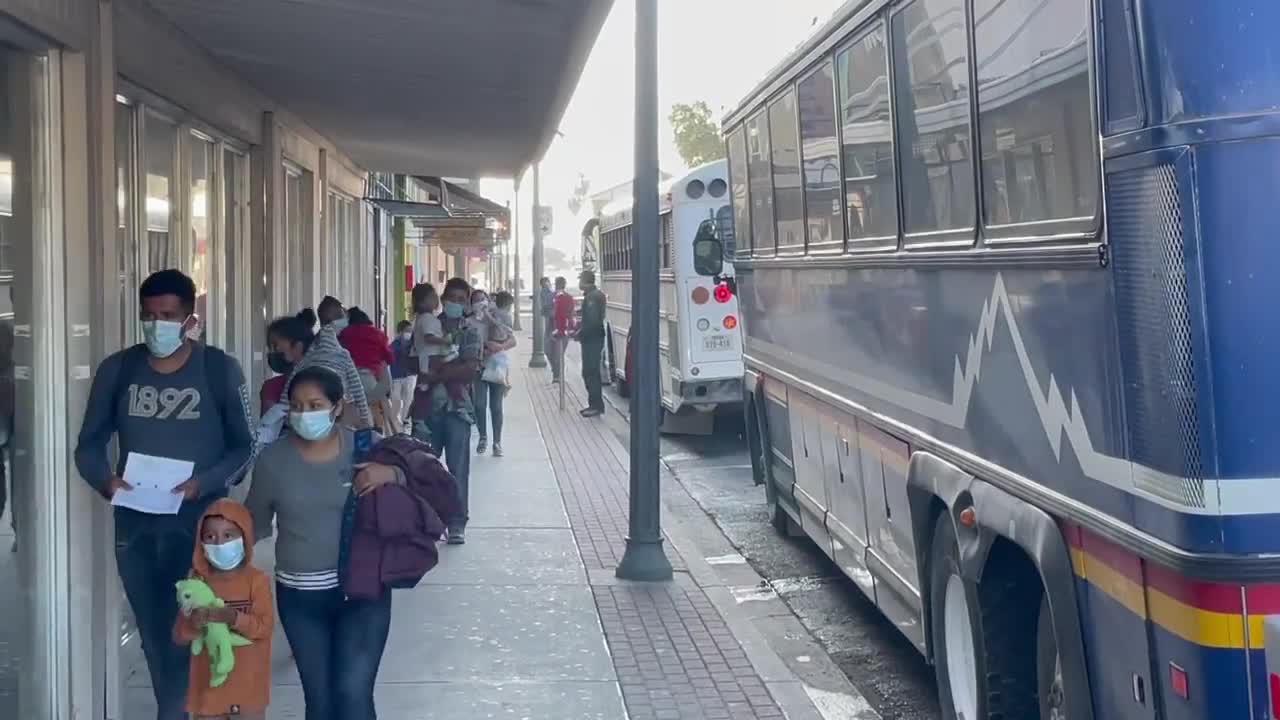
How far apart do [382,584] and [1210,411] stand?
2.72 metres

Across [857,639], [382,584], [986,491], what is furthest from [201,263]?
[986,491]

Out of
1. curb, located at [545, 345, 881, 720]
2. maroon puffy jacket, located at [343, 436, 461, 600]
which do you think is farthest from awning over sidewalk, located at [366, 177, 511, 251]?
maroon puffy jacket, located at [343, 436, 461, 600]

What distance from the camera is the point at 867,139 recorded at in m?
7.46

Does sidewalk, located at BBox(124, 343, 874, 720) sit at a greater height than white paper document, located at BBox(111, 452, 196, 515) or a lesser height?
lesser

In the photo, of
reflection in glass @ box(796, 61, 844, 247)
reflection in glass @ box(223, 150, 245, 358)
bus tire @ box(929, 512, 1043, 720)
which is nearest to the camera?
bus tire @ box(929, 512, 1043, 720)

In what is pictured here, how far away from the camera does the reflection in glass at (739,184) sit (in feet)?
39.1

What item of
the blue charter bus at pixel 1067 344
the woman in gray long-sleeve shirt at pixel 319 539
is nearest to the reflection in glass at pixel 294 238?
the blue charter bus at pixel 1067 344

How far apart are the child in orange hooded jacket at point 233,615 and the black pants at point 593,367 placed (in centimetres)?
1532

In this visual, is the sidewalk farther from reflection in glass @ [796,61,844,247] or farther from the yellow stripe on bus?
the yellow stripe on bus

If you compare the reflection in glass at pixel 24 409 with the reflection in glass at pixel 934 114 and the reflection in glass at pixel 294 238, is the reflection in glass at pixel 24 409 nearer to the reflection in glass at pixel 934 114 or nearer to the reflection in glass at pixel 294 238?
the reflection in glass at pixel 934 114

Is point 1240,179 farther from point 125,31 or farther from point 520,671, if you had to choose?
point 125,31

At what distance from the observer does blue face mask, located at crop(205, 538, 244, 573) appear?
515 cm

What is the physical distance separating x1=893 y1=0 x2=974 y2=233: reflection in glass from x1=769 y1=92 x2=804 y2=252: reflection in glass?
109 inches

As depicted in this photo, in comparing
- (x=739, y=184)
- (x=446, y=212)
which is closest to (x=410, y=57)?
(x=739, y=184)
